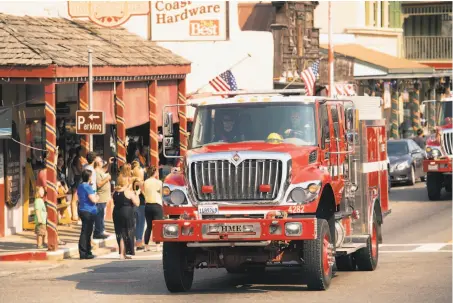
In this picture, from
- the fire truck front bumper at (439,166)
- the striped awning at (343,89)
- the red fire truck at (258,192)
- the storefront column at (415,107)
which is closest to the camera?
the red fire truck at (258,192)

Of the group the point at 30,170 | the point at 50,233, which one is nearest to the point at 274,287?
the point at 50,233

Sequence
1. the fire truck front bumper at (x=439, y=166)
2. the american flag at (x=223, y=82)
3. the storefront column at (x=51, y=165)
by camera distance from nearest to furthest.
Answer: the storefront column at (x=51, y=165)
the fire truck front bumper at (x=439, y=166)
the american flag at (x=223, y=82)

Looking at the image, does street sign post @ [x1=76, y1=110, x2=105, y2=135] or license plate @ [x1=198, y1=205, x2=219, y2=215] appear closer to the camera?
license plate @ [x1=198, y1=205, x2=219, y2=215]

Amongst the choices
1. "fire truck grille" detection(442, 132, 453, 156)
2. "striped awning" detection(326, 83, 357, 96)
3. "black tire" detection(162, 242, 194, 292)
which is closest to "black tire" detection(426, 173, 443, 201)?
"fire truck grille" detection(442, 132, 453, 156)

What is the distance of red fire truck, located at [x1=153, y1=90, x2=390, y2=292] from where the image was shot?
17.7m

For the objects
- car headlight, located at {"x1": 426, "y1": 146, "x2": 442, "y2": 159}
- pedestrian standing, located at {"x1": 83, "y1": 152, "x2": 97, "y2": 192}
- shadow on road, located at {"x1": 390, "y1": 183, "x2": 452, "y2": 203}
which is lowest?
shadow on road, located at {"x1": 390, "y1": 183, "x2": 452, "y2": 203}

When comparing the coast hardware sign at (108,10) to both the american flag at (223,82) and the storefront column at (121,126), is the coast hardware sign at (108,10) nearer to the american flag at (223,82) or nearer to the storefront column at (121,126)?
the american flag at (223,82)

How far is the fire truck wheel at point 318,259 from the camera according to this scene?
17.8 metres

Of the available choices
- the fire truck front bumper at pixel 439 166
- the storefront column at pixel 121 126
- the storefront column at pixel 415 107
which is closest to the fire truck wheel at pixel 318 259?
the storefront column at pixel 121 126

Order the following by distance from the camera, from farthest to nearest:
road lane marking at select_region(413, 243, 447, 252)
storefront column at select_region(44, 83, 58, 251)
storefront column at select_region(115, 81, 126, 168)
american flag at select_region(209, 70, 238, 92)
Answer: american flag at select_region(209, 70, 238, 92) < storefront column at select_region(115, 81, 126, 168) < storefront column at select_region(44, 83, 58, 251) < road lane marking at select_region(413, 243, 447, 252)

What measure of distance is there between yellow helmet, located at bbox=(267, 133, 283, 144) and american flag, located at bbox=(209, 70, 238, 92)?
18803mm

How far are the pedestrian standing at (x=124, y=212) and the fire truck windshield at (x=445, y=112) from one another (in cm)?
1520

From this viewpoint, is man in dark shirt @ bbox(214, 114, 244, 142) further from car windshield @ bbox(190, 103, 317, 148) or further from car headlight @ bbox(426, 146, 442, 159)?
car headlight @ bbox(426, 146, 442, 159)

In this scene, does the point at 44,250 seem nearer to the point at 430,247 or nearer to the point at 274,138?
the point at 430,247
